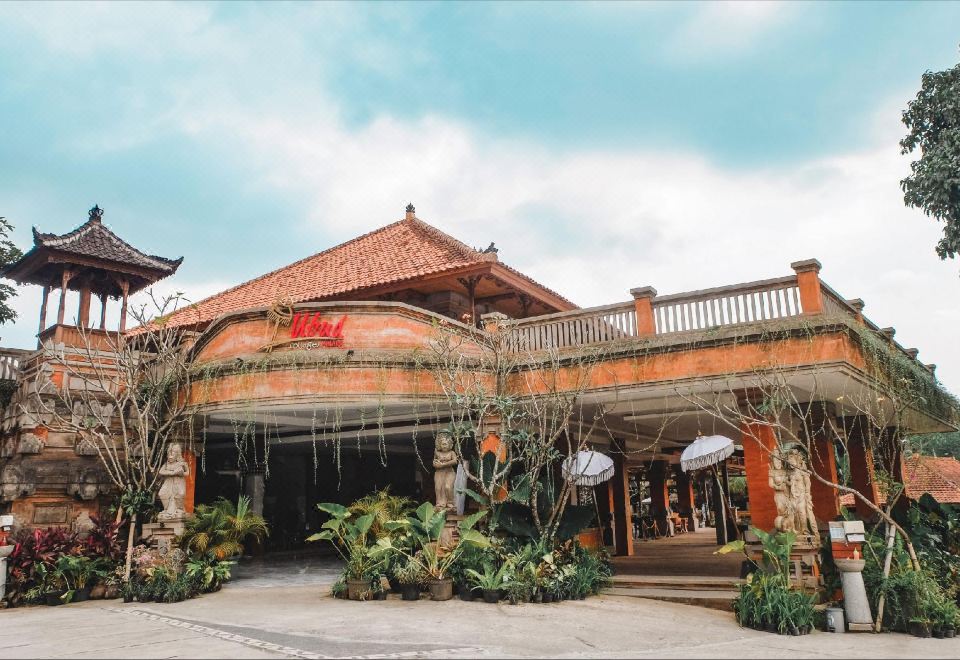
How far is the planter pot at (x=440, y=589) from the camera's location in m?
11.1

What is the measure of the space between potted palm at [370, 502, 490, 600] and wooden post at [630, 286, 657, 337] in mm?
4045

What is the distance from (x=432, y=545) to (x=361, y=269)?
8.20m

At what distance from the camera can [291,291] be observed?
711 inches

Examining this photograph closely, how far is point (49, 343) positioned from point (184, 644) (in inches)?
403

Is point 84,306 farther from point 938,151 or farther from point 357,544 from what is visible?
point 938,151

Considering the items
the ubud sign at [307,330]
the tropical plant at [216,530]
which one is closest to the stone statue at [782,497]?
the ubud sign at [307,330]

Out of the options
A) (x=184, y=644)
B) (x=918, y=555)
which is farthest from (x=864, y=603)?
(x=184, y=644)

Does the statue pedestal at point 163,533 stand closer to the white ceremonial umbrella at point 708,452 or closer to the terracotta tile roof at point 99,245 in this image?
the terracotta tile roof at point 99,245

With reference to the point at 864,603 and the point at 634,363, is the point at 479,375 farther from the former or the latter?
the point at 864,603

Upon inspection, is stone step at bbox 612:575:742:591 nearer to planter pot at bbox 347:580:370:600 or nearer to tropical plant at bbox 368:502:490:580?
tropical plant at bbox 368:502:490:580

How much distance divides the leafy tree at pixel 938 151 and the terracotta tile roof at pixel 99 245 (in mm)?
17233

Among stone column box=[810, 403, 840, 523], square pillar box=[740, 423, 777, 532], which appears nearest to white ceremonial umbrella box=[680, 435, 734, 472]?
stone column box=[810, 403, 840, 523]

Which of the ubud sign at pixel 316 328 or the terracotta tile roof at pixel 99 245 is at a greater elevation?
the terracotta tile roof at pixel 99 245

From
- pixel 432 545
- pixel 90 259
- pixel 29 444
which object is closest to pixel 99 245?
pixel 90 259
